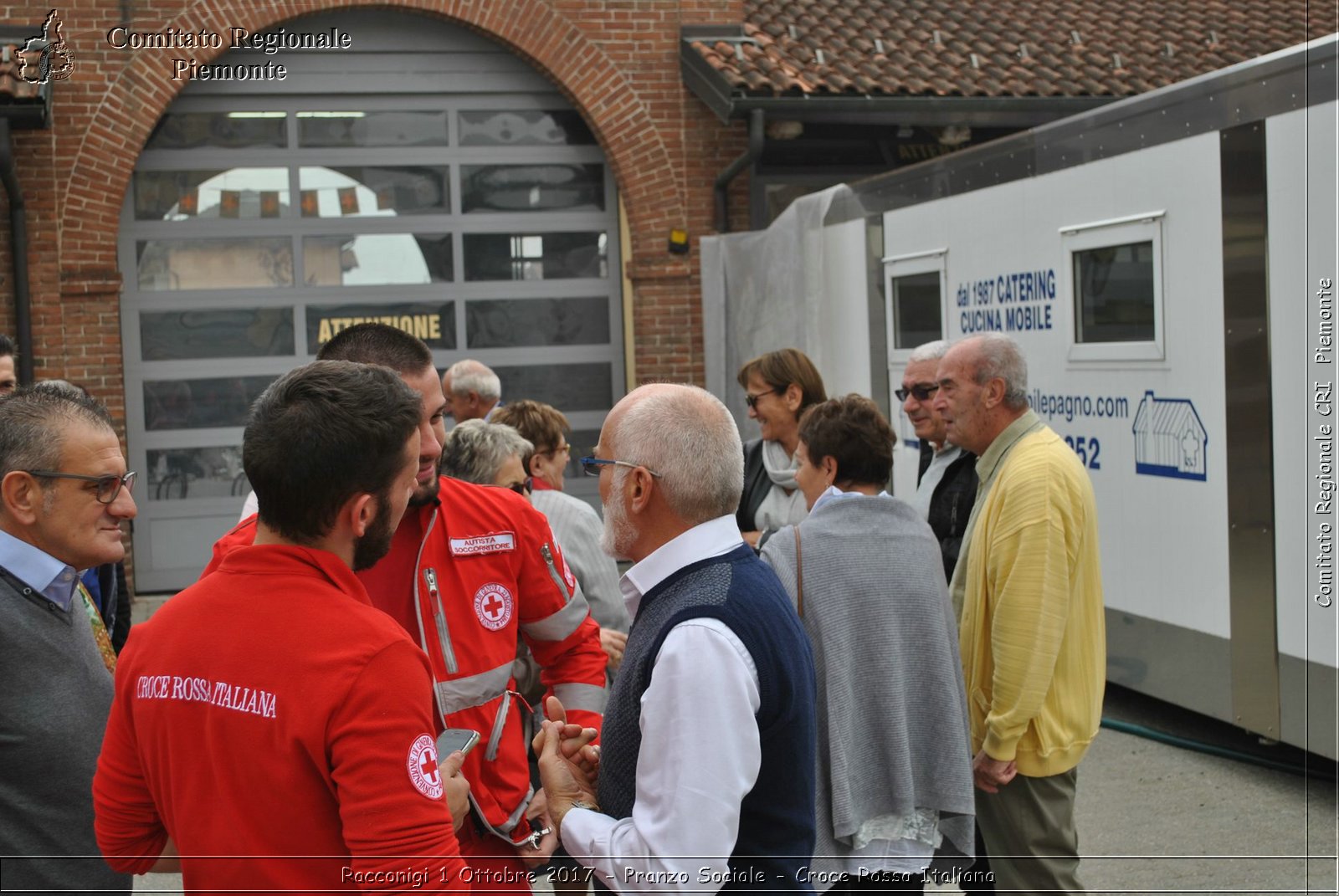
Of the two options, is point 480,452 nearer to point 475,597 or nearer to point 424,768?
point 475,597

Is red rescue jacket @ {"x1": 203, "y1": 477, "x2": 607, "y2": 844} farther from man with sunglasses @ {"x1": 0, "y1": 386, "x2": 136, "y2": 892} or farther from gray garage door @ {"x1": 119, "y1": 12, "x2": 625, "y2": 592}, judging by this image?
gray garage door @ {"x1": 119, "y1": 12, "x2": 625, "y2": 592}

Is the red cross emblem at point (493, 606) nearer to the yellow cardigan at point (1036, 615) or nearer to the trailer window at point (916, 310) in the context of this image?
the yellow cardigan at point (1036, 615)

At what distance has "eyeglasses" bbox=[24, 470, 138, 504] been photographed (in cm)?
281

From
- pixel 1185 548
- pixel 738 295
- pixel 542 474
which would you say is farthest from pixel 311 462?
pixel 738 295

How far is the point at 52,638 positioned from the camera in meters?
2.80

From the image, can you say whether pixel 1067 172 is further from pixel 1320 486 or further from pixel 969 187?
pixel 1320 486

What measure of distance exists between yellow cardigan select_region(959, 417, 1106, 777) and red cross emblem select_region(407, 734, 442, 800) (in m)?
2.26

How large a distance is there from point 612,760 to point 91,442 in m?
1.40

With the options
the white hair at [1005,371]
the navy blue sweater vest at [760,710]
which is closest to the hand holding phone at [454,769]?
the navy blue sweater vest at [760,710]

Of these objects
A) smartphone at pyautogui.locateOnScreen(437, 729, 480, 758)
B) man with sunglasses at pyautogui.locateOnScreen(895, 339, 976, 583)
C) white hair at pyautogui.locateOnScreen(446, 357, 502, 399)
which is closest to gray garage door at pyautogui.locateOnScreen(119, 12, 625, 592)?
white hair at pyautogui.locateOnScreen(446, 357, 502, 399)

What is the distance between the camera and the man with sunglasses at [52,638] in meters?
2.71

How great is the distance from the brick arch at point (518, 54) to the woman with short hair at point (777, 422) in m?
7.47

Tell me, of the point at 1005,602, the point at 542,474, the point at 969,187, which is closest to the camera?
the point at 1005,602

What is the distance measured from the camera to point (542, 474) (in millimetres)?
5438
